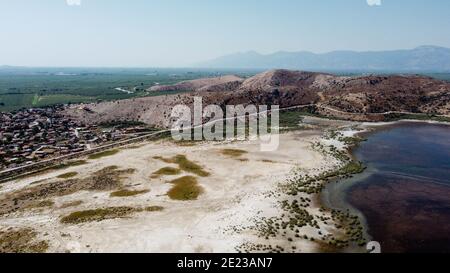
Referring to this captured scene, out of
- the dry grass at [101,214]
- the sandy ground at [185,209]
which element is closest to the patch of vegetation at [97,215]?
the dry grass at [101,214]

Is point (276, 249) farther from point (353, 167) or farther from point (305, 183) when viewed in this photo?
point (353, 167)

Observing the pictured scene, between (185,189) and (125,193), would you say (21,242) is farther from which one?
(185,189)

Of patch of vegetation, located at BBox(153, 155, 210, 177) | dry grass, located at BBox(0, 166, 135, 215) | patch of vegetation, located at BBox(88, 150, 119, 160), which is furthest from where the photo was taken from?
patch of vegetation, located at BBox(88, 150, 119, 160)

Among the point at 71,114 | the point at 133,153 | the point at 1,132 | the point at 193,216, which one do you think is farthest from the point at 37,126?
the point at 193,216

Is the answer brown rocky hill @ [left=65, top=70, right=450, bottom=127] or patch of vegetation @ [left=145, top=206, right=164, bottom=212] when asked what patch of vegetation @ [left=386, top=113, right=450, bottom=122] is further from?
patch of vegetation @ [left=145, top=206, right=164, bottom=212]

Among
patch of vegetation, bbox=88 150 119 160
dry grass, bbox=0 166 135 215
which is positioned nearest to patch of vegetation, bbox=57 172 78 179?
dry grass, bbox=0 166 135 215

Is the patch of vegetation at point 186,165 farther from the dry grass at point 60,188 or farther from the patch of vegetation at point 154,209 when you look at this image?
the patch of vegetation at point 154,209
